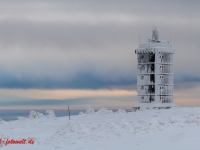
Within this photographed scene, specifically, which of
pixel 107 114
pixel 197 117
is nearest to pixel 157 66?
pixel 107 114

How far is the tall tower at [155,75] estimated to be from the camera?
4588 cm

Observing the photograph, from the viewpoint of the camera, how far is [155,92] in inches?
1811

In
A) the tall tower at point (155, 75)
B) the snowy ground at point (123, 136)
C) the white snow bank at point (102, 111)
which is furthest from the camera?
the tall tower at point (155, 75)

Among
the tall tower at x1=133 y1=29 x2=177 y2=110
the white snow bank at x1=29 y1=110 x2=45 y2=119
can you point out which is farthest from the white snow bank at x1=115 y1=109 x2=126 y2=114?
the white snow bank at x1=29 y1=110 x2=45 y2=119

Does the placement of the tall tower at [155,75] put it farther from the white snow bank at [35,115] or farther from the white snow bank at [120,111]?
the white snow bank at [35,115]

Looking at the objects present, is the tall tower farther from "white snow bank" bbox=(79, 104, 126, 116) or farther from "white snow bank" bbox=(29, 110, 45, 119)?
"white snow bank" bbox=(29, 110, 45, 119)

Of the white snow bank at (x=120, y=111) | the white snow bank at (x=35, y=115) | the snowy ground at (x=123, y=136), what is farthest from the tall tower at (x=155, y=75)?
the snowy ground at (x=123, y=136)

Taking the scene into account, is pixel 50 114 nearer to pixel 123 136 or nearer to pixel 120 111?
pixel 120 111

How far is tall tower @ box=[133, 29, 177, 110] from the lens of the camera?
45.9m

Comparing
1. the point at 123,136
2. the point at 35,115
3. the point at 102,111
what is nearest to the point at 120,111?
the point at 102,111

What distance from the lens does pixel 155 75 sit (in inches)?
1807

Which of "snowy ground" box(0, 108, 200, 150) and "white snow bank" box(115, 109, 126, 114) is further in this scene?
"white snow bank" box(115, 109, 126, 114)

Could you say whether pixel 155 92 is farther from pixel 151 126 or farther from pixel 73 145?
pixel 73 145

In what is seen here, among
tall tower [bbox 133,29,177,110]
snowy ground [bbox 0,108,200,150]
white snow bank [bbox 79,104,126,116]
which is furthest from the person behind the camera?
tall tower [bbox 133,29,177,110]
